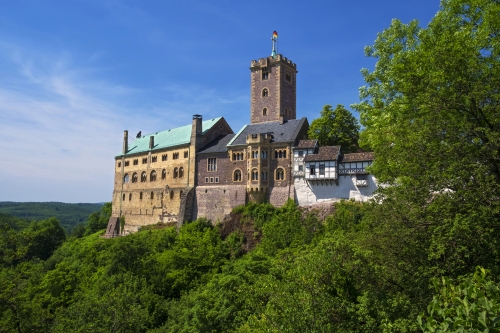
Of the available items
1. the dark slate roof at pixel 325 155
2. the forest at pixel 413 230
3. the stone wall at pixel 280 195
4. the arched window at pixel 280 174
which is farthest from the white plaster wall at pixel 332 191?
the forest at pixel 413 230

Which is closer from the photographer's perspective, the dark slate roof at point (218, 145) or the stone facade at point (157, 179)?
A: the dark slate roof at point (218, 145)

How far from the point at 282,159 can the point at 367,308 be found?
30.6m

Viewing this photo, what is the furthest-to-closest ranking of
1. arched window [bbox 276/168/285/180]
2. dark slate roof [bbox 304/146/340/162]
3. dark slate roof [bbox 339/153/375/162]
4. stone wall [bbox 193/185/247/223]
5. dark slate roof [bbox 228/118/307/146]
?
stone wall [bbox 193/185/247/223] → dark slate roof [bbox 228/118/307/146] → arched window [bbox 276/168/285/180] → dark slate roof [bbox 304/146/340/162] → dark slate roof [bbox 339/153/375/162]

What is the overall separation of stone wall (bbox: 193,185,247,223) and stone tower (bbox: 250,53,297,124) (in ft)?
34.3

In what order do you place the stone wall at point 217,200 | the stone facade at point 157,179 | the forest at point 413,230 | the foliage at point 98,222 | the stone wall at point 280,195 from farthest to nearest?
the foliage at point 98,222, the stone facade at point 157,179, the stone wall at point 217,200, the stone wall at point 280,195, the forest at point 413,230

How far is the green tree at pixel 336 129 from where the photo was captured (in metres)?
→ 46.1

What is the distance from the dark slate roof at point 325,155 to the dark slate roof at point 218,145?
1219 cm

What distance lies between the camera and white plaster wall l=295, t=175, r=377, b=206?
39062 millimetres

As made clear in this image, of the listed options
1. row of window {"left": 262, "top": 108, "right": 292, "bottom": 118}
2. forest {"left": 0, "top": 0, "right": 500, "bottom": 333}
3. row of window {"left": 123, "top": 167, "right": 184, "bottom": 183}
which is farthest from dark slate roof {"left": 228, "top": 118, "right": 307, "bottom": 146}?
forest {"left": 0, "top": 0, "right": 500, "bottom": 333}

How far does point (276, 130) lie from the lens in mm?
47719

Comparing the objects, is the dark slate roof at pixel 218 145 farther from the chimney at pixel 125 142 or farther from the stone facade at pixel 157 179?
the chimney at pixel 125 142

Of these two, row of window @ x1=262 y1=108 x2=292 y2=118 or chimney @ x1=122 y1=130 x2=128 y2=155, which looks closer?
row of window @ x1=262 y1=108 x2=292 y2=118

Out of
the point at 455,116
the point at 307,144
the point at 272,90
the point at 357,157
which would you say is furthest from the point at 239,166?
the point at 455,116

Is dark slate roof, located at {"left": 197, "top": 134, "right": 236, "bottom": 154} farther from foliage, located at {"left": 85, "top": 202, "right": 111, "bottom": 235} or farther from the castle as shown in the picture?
foliage, located at {"left": 85, "top": 202, "right": 111, "bottom": 235}
